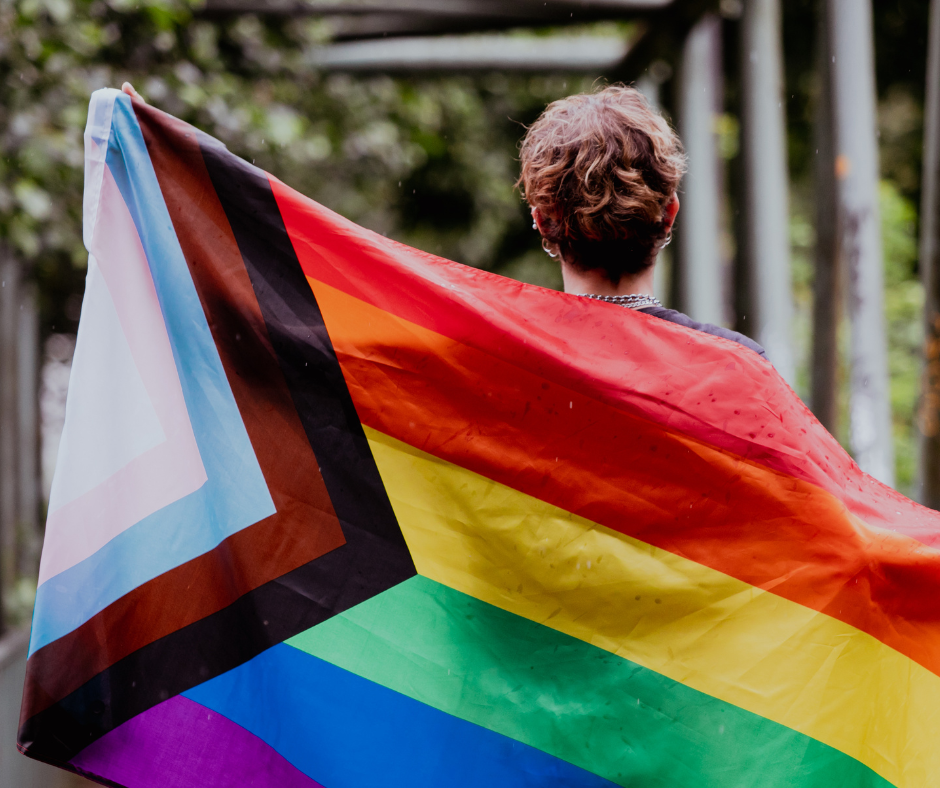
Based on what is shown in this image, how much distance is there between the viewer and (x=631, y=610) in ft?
5.18

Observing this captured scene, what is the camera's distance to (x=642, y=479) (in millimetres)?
1590

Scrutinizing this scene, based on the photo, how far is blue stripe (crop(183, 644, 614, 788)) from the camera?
1565 mm

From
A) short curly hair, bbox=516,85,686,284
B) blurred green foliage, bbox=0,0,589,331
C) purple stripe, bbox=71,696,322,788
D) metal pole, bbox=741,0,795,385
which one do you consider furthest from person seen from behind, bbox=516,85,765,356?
metal pole, bbox=741,0,795,385

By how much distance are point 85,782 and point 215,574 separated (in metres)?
Answer: 2.83

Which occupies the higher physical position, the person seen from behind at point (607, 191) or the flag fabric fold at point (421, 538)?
the person seen from behind at point (607, 191)

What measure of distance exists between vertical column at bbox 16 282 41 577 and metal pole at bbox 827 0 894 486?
5620mm

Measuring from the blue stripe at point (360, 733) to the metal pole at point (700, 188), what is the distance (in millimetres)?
5521

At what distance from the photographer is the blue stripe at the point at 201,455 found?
64.7 inches

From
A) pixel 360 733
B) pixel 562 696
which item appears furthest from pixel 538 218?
pixel 360 733

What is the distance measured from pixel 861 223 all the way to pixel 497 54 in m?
4.39

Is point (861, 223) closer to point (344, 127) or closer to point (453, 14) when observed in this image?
point (453, 14)

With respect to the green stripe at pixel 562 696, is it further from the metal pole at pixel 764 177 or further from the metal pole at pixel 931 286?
the metal pole at pixel 764 177

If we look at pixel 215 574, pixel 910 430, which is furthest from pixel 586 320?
pixel 910 430

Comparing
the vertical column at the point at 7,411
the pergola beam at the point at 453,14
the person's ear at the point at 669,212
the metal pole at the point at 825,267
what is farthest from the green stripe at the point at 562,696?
the pergola beam at the point at 453,14
